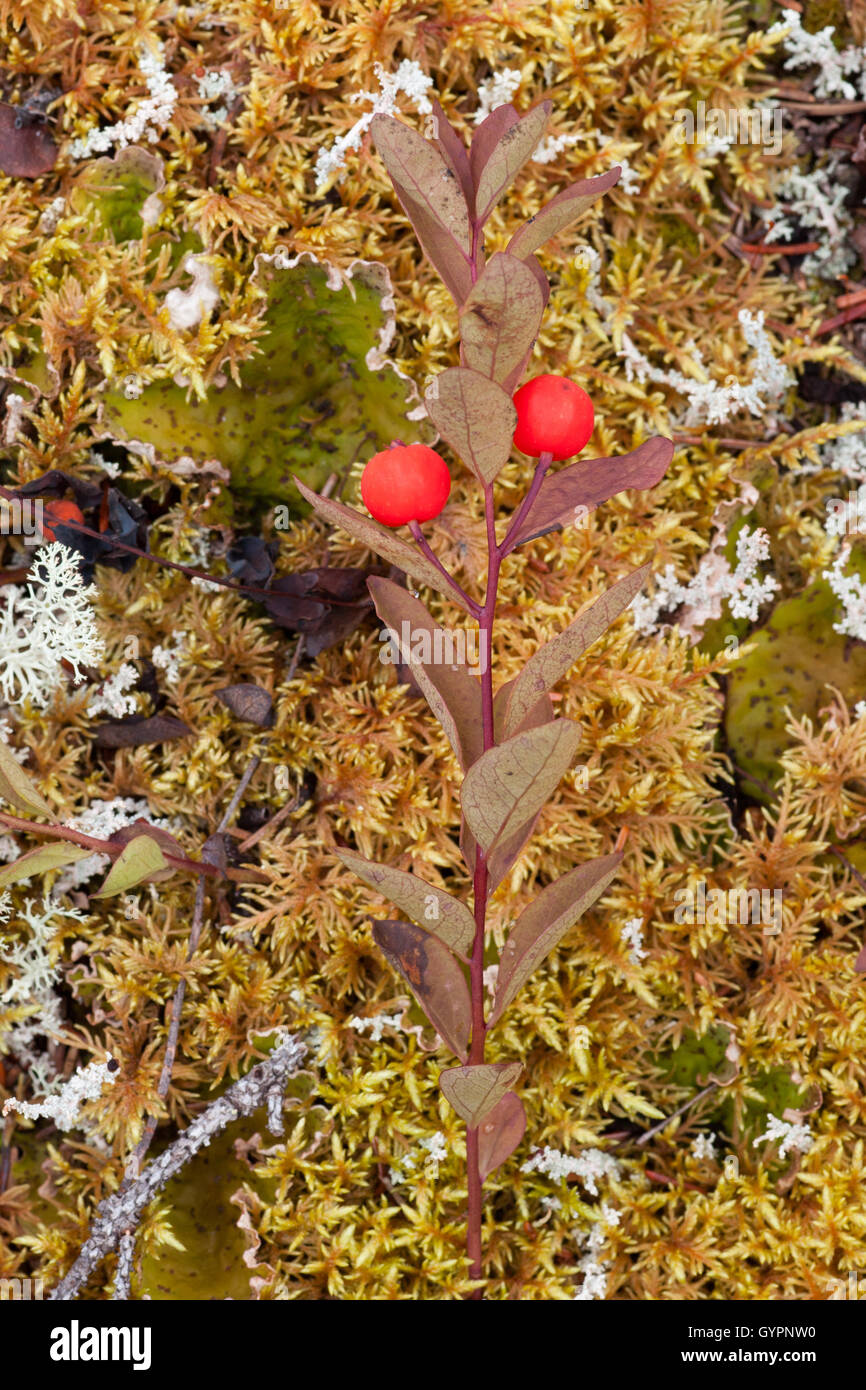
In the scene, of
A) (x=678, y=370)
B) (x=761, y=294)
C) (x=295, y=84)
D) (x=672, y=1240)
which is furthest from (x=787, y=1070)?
(x=295, y=84)

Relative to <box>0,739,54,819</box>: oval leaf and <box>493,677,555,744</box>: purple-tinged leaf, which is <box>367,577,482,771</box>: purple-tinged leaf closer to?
<box>493,677,555,744</box>: purple-tinged leaf

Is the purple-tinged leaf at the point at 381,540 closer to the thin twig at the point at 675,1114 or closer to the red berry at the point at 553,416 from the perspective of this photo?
the red berry at the point at 553,416

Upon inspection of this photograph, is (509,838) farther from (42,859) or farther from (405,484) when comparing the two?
(42,859)

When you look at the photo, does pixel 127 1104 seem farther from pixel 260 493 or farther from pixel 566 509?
pixel 566 509

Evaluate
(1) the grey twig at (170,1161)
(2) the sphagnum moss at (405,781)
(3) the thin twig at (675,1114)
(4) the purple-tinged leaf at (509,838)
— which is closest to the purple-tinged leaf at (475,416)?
(4) the purple-tinged leaf at (509,838)

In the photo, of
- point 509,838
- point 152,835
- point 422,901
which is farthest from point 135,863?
point 509,838

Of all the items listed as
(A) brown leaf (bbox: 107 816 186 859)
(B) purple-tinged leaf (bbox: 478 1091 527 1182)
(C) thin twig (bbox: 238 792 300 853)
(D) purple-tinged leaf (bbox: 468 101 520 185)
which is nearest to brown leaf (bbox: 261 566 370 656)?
(C) thin twig (bbox: 238 792 300 853)
